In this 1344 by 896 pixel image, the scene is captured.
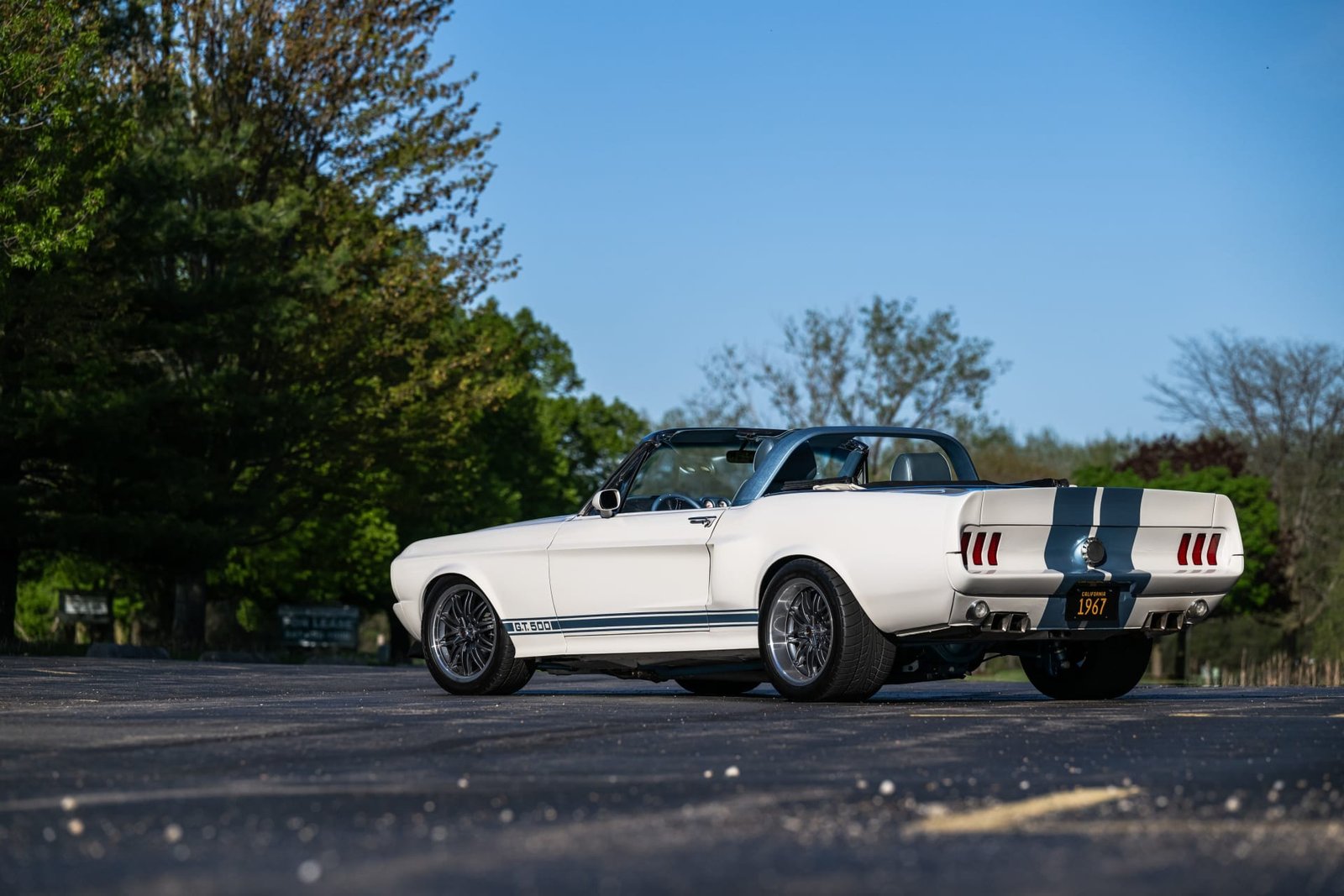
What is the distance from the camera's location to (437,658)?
12.7m

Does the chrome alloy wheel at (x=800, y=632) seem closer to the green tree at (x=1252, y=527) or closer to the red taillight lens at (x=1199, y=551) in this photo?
the red taillight lens at (x=1199, y=551)

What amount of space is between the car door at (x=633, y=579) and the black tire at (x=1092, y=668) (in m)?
2.12

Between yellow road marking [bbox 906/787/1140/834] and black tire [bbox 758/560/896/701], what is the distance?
4.40 metres

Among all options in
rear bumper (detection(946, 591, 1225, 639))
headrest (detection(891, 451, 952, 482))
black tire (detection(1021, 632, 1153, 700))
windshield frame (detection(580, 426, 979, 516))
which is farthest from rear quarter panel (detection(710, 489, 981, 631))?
black tire (detection(1021, 632, 1153, 700))

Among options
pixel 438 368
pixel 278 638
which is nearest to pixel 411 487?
pixel 438 368

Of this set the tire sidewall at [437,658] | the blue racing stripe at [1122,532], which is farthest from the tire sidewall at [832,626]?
the tire sidewall at [437,658]

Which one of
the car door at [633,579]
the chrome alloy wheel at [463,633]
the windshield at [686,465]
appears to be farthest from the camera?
the chrome alloy wheel at [463,633]

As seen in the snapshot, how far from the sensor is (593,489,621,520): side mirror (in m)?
11.7

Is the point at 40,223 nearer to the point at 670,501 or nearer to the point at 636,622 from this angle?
the point at 670,501

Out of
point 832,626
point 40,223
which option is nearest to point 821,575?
point 832,626

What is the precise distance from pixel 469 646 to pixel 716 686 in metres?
1.75

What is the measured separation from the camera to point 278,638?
4950 cm

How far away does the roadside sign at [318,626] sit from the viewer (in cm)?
4566

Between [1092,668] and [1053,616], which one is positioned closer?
[1053,616]
